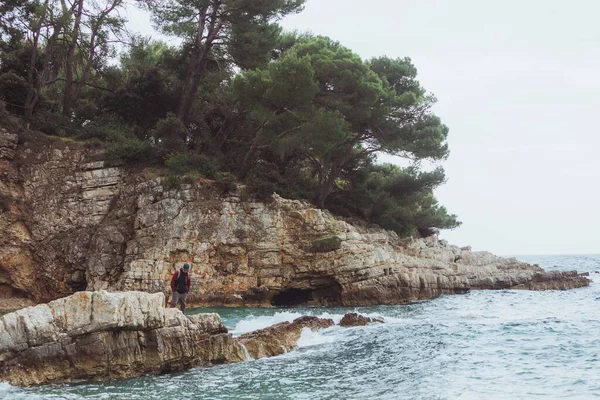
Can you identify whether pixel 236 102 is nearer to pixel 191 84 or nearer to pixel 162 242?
pixel 191 84

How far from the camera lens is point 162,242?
88.7 feet

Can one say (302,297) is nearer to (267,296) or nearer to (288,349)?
(267,296)

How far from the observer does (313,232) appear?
28547 millimetres

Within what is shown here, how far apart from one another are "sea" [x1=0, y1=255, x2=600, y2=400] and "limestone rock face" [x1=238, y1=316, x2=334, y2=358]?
32 cm

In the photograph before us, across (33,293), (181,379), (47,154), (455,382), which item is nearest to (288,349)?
(181,379)

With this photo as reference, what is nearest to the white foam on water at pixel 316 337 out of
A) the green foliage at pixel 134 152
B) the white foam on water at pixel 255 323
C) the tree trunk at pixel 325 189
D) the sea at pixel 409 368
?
the sea at pixel 409 368

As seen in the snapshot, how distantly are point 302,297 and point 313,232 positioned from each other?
383 centimetres

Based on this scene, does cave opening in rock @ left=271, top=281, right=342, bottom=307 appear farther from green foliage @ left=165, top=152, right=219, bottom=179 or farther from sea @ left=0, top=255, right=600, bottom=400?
sea @ left=0, top=255, right=600, bottom=400

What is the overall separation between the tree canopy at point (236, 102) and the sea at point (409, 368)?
45.0 feet

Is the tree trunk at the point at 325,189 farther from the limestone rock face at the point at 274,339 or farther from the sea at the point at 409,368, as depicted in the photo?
the limestone rock face at the point at 274,339

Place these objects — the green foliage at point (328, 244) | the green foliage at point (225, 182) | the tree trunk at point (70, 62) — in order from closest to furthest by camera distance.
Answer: the green foliage at point (328, 244) → the green foliage at point (225, 182) → the tree trunk at point (70, 62)

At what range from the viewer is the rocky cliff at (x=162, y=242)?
88.1ft

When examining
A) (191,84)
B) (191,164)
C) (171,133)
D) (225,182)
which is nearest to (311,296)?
(225,182)

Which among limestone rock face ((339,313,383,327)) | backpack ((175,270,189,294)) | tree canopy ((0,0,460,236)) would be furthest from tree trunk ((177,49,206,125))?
limestone rock face ((339,313,383,327))
